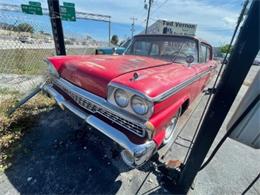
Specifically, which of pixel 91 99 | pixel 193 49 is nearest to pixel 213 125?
pixel 91 99

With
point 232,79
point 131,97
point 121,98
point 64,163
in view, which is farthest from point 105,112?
point 232,79

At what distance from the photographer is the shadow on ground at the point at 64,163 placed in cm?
190

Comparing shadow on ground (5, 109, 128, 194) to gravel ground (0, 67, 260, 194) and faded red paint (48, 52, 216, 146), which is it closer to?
gravel ground (0, 67, 260, 194)

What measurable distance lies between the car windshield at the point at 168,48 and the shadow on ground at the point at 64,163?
2.02 meters

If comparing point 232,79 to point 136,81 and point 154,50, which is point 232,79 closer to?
point 136,81

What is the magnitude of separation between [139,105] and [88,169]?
1.22 meters

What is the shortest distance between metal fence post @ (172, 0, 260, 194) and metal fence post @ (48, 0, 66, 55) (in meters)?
3.83

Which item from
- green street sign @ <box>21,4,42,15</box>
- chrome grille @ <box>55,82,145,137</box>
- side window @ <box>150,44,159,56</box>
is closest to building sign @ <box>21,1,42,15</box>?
green street sign @ <box>21,4,42,15</box>

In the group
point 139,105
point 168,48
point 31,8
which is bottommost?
point 139,105

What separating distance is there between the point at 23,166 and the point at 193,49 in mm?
3365

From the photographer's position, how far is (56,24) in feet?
12.6

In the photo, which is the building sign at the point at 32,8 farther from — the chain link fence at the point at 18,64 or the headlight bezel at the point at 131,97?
the headlight bezel at the point at 131,97

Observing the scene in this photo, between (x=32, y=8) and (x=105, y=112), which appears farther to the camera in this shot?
(x=32, y=8)

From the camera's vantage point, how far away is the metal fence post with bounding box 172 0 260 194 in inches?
45.4
